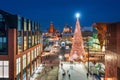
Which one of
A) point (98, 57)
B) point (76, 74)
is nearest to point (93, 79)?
point (76, 74)

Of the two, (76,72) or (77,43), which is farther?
(77,43)

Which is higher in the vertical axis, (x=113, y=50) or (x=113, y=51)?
(x=113, y=50)

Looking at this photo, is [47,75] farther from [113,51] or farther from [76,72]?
[113,51]

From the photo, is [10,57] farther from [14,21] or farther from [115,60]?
[115,60]

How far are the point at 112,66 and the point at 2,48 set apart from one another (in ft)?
58.0

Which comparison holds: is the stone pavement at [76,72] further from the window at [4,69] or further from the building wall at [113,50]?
the window at [4,69]

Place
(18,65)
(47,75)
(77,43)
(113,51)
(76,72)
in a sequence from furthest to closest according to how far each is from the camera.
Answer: (77,43) → (47,75) → (76,72) → (18,65) → (113,51)

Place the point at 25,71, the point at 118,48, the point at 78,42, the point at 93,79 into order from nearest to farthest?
1. the point at 118,48
2. the point at 93,79
3. the point at 25,71
4. the point at 78,42

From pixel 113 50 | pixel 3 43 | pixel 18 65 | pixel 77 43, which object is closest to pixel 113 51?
pixel 113 50

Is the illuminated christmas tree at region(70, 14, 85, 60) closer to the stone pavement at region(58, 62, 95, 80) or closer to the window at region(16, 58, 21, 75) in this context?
the stone pavement at region(58, 62, 95, 80)

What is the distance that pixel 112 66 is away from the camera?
103 feet

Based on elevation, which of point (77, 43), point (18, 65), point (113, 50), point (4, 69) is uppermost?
point (77, 43)

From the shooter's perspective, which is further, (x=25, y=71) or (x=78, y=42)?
(x=78, y=42)

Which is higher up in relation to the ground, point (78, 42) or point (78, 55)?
point (78, 42)
